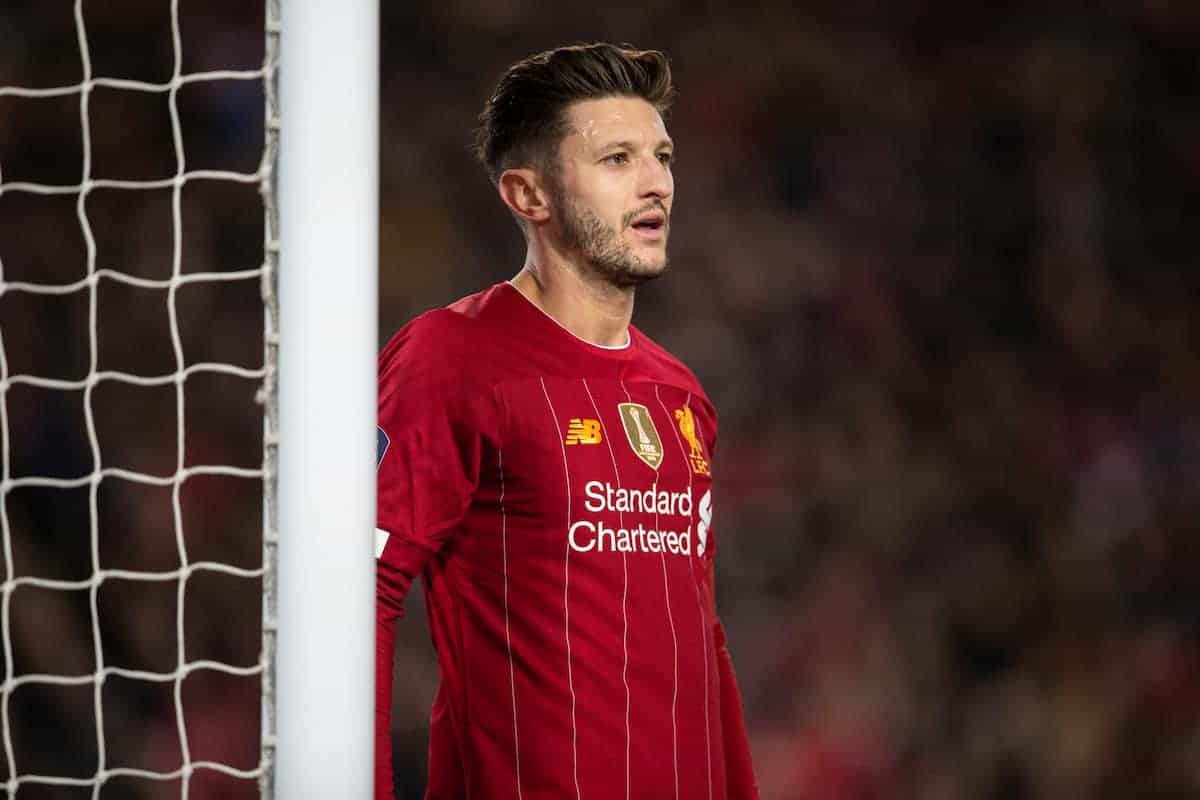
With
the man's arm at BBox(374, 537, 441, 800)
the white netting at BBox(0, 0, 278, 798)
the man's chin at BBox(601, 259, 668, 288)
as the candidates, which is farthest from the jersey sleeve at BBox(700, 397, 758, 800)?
the white netting at BBox(0, 0, 278, 798)

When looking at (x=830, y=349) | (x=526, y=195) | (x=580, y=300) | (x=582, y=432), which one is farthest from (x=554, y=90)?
(x=830, y=349)

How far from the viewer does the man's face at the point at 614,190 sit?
1371mm

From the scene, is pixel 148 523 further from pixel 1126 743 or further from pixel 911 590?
pixel 1126 743

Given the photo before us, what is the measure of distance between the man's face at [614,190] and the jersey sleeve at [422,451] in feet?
0.55

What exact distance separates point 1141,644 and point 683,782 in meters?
2.04

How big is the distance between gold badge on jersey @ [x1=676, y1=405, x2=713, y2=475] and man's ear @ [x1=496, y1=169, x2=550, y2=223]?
242 millimetres

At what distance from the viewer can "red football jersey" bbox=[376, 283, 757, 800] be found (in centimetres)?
126

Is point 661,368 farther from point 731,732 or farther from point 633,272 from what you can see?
point 731,732

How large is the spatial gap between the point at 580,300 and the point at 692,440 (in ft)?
0.59

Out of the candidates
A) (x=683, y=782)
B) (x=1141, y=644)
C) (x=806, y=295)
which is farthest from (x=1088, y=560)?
(x=683, y=782)

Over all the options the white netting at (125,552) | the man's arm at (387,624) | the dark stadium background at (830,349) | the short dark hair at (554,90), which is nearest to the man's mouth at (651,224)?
the short dark hair at (554,90)

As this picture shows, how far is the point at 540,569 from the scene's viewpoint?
4.19 feet

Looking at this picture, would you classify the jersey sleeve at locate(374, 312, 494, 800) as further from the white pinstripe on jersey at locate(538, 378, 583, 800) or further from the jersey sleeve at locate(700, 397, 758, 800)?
the jersey sleeve at locate(700, 397, 758, 800)

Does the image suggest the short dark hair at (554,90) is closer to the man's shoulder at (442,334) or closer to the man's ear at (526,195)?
the man's ear at (526,195)
